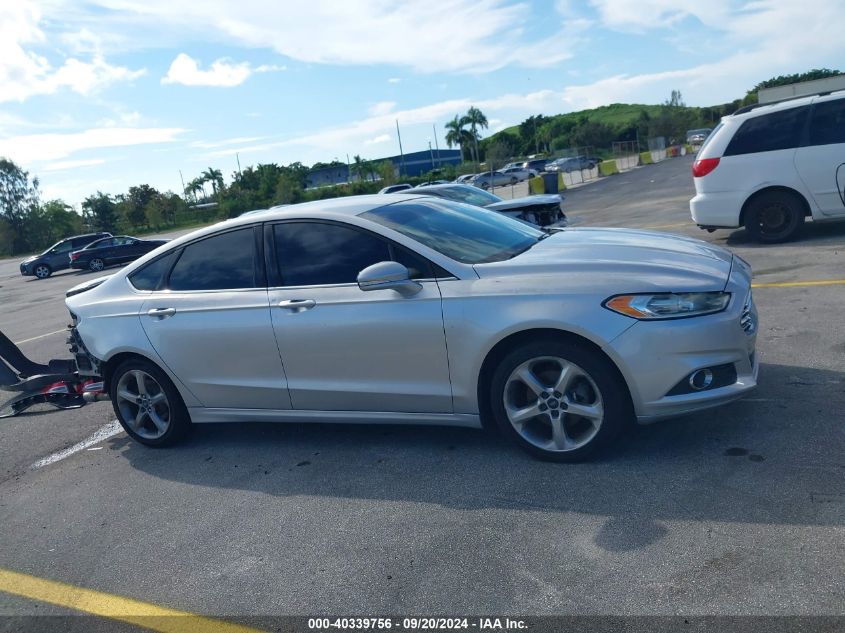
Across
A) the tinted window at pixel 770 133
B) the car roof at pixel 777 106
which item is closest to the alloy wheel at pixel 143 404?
the tinted window at pixel 770 133

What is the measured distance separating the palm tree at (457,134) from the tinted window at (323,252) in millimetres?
97305

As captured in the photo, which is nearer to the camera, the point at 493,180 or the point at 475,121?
the point at 493,180

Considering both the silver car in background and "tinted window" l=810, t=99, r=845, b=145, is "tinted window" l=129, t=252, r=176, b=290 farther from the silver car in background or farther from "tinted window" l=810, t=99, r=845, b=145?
"tinted window" l=810, t=99, r=845, b=145

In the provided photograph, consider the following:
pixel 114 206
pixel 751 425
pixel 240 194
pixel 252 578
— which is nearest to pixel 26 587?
pixel 252 578

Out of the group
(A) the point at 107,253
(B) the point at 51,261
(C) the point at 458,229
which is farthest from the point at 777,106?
(B) the point at 51,261

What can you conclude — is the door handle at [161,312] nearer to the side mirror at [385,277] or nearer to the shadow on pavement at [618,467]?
the shadow on pavement at [618,467]

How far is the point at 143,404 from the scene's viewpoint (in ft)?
17.8

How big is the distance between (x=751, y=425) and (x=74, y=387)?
5.52m

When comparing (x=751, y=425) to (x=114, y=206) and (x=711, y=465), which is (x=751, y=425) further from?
(x=114, y=206)

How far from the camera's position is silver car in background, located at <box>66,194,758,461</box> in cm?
385

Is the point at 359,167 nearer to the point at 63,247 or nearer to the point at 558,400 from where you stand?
the point at 63,247

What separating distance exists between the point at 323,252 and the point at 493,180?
47.6 m

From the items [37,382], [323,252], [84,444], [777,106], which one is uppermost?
[777,106]

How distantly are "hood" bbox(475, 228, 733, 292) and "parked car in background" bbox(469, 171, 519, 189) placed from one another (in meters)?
44.6
